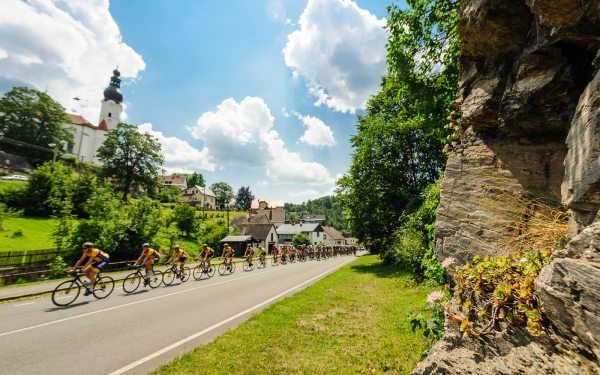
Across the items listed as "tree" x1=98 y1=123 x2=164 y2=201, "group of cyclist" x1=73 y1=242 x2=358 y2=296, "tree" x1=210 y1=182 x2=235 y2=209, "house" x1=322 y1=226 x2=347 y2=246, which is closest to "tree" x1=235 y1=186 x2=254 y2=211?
"tree" x1=210 y1=182 x2=235 y2=209

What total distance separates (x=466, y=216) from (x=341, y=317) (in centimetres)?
609

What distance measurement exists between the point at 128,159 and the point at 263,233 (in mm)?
30750

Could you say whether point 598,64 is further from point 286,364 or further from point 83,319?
point 83,319

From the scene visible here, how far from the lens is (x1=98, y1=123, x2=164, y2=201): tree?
191ft

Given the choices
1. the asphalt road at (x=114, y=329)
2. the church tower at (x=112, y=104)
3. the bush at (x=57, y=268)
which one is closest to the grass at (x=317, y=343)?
the asphalt road at (x=114, y=329)

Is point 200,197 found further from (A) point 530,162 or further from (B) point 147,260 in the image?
(A) point 530,162

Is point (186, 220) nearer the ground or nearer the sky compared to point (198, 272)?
nearer the sky

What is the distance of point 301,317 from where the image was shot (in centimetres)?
951

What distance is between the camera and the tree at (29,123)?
198 ft

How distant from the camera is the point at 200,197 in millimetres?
118438

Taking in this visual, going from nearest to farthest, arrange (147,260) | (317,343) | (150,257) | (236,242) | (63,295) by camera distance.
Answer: (317,343) → (63,295) → (147,260) → (150,257) → (236,242)

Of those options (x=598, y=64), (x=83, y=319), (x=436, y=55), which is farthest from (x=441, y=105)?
(x=83, y=319)

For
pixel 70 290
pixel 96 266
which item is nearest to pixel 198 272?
pixel 96 266

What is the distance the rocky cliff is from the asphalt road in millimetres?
5773
